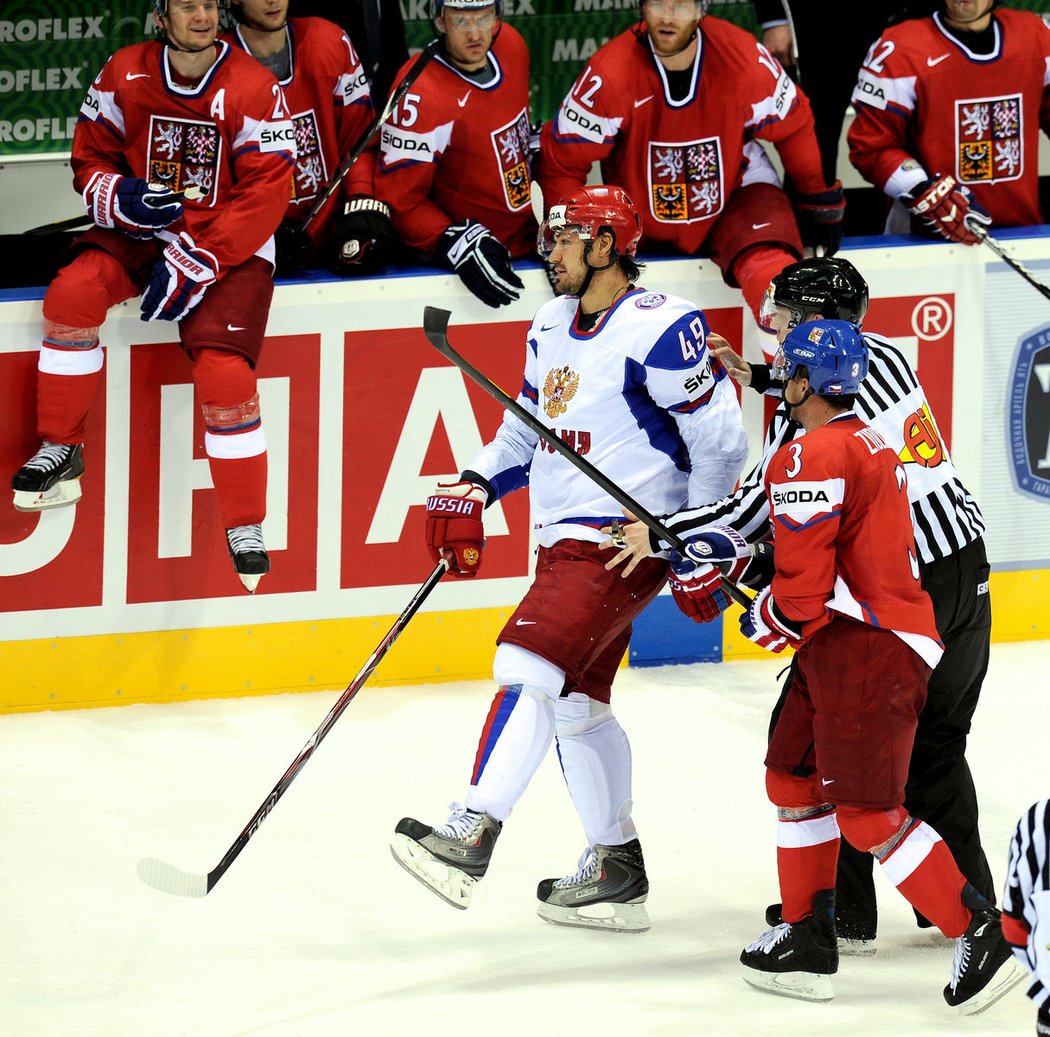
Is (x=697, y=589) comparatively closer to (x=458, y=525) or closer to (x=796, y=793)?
(x=796, y=793)

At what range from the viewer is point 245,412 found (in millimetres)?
5285

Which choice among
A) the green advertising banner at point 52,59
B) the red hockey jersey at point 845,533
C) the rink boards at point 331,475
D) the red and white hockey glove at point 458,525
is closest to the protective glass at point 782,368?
the red hockey jersey at point 845,533

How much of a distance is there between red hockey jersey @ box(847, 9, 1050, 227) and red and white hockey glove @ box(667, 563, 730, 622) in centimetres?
231

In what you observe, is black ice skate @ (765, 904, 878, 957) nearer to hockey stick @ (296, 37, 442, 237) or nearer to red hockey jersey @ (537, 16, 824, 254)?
red hockey jersey @ (537, 16, 824, 254)

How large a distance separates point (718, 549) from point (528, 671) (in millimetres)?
437

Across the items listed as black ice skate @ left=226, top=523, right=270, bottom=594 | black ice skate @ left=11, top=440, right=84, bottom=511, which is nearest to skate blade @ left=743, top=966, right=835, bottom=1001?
black ice skate @ left=226, top=523, right=270, bottom=594

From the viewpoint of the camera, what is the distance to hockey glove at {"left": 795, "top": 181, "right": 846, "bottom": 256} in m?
5.94

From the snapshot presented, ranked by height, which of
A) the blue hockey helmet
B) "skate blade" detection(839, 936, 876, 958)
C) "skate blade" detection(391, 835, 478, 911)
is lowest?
"skate blade" detection(839, 936, 876, 958)

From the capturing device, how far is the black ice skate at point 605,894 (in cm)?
438

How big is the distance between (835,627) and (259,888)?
4.68 ft

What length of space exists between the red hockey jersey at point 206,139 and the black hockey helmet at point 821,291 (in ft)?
5.53

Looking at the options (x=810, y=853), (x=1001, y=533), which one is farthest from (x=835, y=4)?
(x=810, y=853)

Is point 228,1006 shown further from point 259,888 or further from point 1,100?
point 1,100

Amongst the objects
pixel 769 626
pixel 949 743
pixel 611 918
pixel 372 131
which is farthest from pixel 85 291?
pixel 949 743
